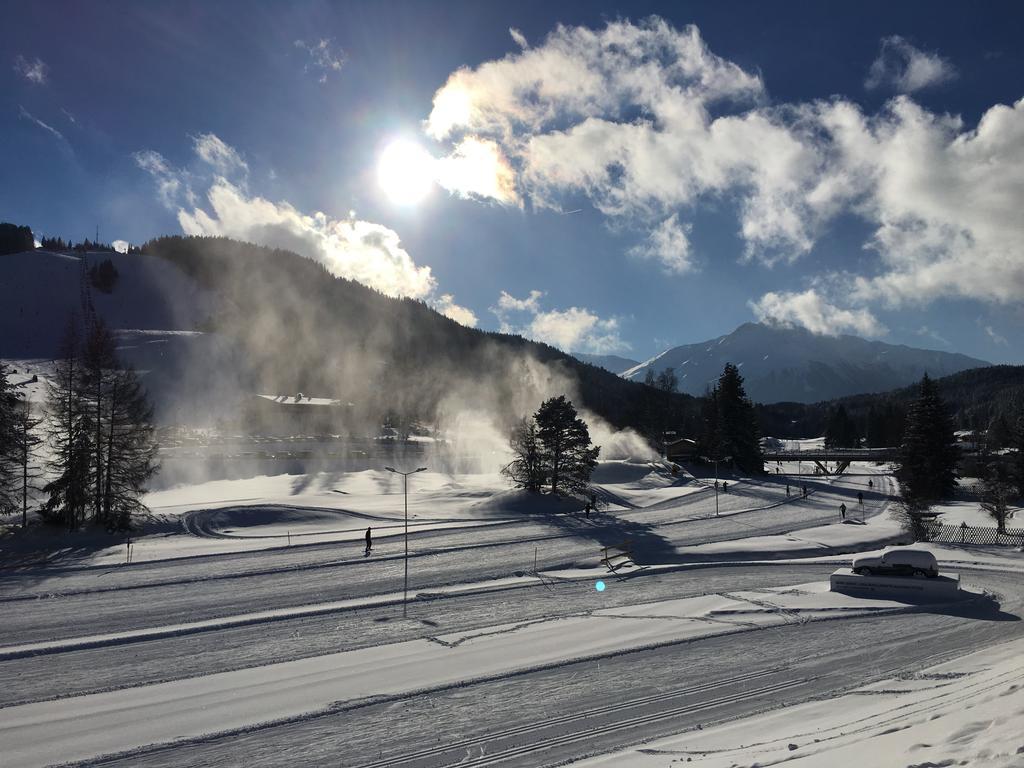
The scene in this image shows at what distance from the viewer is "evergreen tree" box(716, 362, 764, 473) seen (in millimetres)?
79125

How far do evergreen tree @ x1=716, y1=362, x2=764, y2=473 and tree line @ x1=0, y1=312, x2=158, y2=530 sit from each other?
66.6 meters

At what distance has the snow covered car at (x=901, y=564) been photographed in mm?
25828

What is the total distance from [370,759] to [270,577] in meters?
19.8

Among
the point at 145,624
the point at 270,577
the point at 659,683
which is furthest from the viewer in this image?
the point at 270,577

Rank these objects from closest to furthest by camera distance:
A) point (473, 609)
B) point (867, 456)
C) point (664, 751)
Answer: point (664, 751), point (473, 609), point (867, 456)

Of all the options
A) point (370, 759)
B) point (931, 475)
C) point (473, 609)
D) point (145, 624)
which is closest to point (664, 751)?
point (370, 759)

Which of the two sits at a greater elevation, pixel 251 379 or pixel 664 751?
pixel 251 379

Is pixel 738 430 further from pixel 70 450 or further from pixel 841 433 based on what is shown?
pixel 841 433

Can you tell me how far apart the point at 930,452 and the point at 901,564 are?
41837 mm

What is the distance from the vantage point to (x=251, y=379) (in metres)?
147

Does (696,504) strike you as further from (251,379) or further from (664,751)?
(251,379)

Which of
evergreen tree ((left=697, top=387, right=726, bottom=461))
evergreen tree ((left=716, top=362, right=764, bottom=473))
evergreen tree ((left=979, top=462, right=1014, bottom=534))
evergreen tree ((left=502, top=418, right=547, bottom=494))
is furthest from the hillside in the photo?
evergreen tree ((left=979, top=462, right=1014, bottom=534))

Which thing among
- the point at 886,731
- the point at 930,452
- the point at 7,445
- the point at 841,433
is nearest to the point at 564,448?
the point at 930,452

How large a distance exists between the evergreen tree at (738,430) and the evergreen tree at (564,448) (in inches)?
1283
